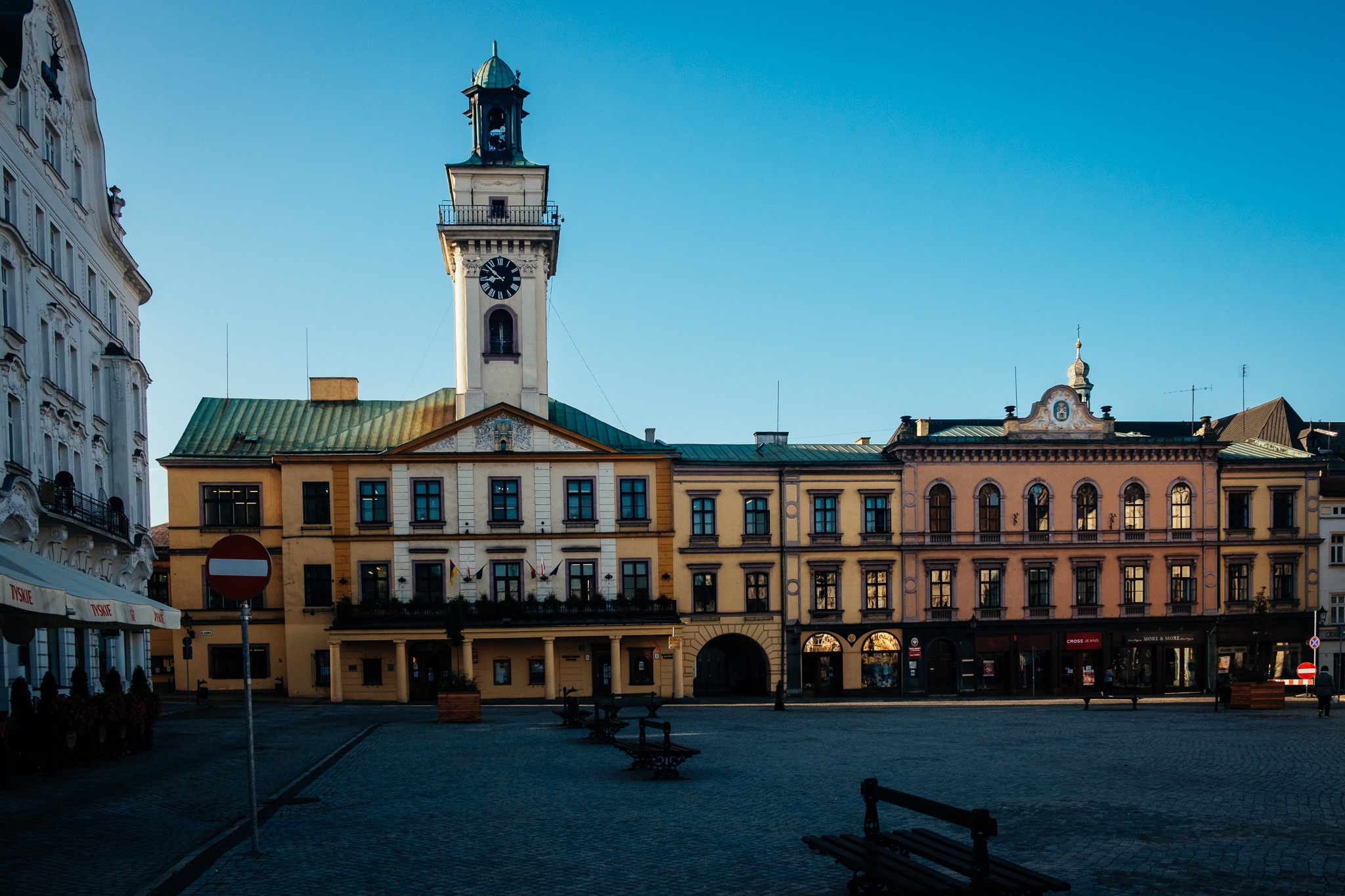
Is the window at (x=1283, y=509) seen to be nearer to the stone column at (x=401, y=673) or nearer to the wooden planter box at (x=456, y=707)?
the wooden planter box at (x=456, y=707)

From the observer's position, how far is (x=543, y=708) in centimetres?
4259

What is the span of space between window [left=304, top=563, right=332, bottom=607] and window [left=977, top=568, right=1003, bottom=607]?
3016cm

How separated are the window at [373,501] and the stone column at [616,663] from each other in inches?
453

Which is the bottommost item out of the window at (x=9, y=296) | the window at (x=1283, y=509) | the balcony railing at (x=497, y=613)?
the balcony railing at (x=497, y=613)

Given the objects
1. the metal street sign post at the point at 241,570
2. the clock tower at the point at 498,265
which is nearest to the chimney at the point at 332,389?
the clock tower at the point at 498,265

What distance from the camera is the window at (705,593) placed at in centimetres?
5188

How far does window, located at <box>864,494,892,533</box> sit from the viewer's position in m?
53.2

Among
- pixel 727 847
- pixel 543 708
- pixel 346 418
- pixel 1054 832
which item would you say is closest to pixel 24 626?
pixel 727 847

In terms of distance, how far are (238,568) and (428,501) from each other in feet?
127

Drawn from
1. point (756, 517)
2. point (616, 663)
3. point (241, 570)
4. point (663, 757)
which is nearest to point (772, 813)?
point (663, 757)

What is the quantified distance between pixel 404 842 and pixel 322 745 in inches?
563

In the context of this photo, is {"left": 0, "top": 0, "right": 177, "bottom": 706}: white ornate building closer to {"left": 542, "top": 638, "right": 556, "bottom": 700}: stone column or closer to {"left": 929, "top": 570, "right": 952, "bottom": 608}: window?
{"left": 542, "top": 638, "right": 556, "bottom": 700}: stone column

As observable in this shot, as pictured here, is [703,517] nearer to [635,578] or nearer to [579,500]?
[635,578]

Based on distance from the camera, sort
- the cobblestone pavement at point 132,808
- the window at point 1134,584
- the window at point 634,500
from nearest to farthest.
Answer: the cobblestone pavement at point 132,808 < the window at point 634,500 < the window at point 1134,584
